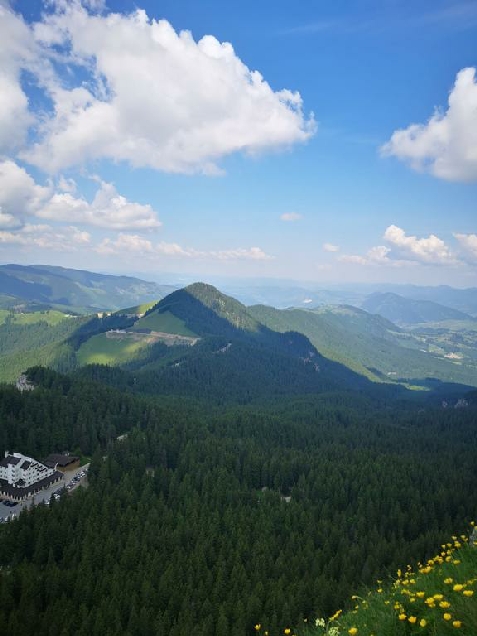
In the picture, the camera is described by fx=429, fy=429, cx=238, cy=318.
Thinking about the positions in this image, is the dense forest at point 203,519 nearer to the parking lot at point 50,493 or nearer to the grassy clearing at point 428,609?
the parking lot at point 50,493

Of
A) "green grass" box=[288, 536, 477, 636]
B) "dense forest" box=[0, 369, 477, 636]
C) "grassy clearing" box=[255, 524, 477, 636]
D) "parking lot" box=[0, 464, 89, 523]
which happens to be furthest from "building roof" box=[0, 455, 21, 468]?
"green grass" box=[288, 536, 477, 636]

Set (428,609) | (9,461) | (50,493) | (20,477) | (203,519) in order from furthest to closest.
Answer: (9,461) → (20,477) → (50,493) → (203,519) → (428,609)

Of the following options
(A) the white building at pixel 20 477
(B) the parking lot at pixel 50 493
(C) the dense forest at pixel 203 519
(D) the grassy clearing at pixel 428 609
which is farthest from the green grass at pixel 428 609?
(A) the white building at pixel 20 477

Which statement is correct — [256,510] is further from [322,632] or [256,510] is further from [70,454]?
[322,632]

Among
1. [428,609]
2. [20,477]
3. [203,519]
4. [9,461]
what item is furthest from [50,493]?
[428,609]

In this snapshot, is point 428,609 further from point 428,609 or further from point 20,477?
point 20,477

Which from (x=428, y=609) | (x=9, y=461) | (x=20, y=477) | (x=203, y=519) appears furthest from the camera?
(x=9, y=461)

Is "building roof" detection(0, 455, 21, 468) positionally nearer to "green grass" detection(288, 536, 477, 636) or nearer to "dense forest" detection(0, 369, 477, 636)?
"dense forest" detection(0, 369, 477, 636)
